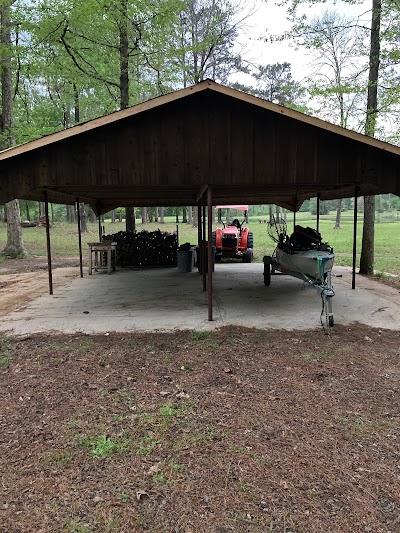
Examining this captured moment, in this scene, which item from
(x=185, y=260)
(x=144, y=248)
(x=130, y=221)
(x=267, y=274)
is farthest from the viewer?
(x=130, y=221)

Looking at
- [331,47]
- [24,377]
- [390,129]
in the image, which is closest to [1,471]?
[24,377]

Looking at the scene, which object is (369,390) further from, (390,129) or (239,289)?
(390,129)

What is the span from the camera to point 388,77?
10938mm

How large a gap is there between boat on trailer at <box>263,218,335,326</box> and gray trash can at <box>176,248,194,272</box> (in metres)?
3.46

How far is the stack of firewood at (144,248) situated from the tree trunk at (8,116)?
4006 mm

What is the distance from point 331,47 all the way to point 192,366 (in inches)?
660

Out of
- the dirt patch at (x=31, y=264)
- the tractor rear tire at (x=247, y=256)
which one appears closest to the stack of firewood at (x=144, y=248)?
the dirt patch at (x=31, y=264)

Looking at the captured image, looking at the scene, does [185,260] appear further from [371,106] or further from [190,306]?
[371,106]

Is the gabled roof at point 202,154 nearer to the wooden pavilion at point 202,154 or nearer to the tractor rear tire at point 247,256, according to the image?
the wooden pavilion at point 202,154

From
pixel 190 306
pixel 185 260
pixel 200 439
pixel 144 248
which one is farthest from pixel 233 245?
pixel 200 439

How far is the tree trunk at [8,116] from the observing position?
1329 cm

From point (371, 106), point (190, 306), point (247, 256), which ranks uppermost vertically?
point (371, 106)

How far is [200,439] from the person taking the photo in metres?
2.94

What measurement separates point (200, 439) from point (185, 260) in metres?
9.49
